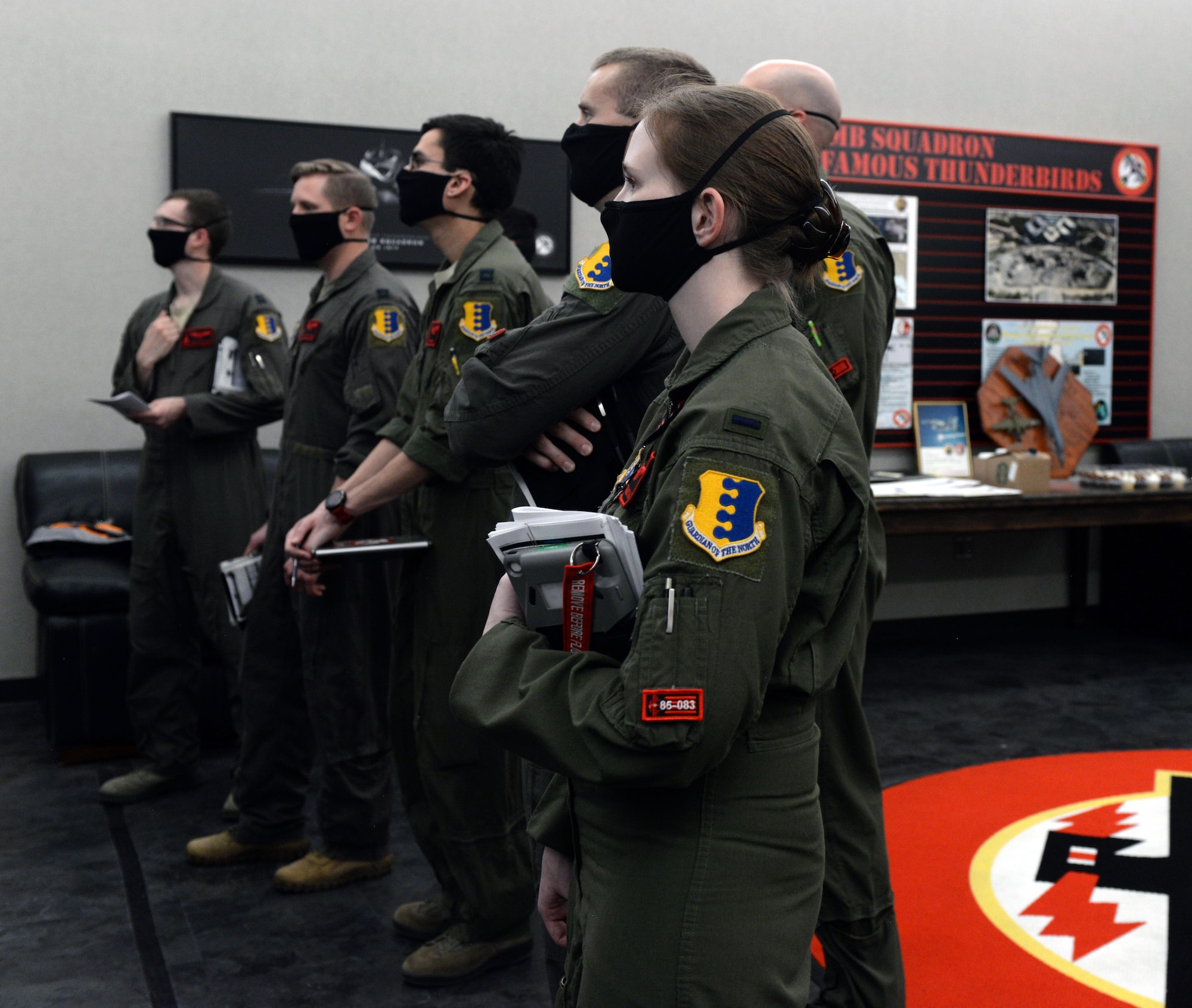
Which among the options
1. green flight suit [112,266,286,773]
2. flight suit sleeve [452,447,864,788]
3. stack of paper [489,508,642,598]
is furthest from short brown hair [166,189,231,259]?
flight suit sleeve [452,447,864,788]

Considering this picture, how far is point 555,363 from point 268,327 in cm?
209

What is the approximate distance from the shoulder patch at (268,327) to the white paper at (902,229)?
2.89 meters

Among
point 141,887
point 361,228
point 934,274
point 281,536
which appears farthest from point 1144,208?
point 141,887

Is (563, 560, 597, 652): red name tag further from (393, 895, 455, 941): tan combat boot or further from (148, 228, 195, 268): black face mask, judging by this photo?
(148, 228, 195, 268): black face mask

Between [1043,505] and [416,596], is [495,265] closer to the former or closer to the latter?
[416,596]

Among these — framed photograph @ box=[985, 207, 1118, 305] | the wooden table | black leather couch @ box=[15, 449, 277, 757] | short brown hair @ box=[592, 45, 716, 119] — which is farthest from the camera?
framed photograph @ box=[985, 207, 1118, 305]

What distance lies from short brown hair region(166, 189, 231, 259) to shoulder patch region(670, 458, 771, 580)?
2969 mm

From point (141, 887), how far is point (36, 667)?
77.4 inches

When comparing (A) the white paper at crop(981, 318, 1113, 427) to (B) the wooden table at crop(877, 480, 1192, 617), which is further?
(A) the white paper at crop(981, 318, 1113, 427)

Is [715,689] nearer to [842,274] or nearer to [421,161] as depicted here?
[842,274]

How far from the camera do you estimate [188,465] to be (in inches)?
136

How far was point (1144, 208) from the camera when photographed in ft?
19.3

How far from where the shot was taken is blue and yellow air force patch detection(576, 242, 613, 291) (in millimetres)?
1640

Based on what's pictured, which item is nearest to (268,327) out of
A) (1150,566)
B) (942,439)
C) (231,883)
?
(231,883)
